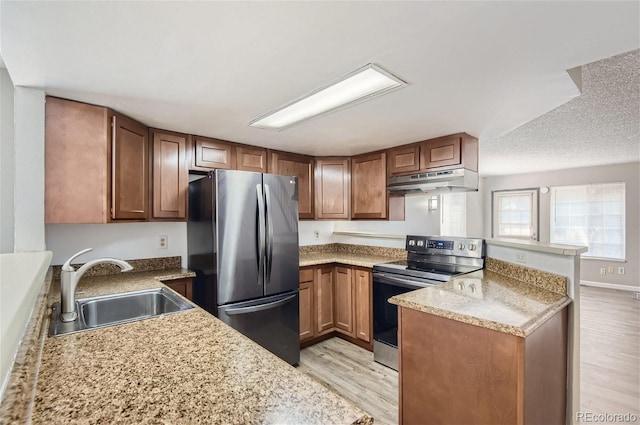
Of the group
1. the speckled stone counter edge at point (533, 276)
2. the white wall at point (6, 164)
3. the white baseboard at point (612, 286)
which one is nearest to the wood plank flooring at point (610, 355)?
the white baseboard at point (612, 286)

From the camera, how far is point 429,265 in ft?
9.43

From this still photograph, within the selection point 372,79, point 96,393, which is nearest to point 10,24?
point 96,393

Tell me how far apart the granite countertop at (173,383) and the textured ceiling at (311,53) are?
1202mm

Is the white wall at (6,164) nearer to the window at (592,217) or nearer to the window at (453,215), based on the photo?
the window at (453,215)

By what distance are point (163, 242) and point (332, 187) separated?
74.1 inches

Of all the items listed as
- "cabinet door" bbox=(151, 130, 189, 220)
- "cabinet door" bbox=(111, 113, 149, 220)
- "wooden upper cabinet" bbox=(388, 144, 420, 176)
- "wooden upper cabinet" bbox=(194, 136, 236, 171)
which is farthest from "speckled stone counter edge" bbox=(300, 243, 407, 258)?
"cabinet door" bbox=(111, 113, 149, 220)

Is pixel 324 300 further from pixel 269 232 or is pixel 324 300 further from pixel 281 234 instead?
pixel 269 232

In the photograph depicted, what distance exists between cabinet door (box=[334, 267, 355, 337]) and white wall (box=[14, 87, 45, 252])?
246cm

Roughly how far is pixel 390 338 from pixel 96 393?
7.78 feet

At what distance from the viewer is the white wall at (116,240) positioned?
2.28 meters

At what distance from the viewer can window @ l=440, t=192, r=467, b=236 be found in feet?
17.0

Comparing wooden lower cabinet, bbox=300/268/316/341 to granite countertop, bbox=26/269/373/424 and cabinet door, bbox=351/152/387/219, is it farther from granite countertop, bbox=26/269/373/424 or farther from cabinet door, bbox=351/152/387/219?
granite countertop, bbox=26/269/373/424

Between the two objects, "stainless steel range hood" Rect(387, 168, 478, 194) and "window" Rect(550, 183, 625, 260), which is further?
"window" Rect(550, 183, 625, 260)

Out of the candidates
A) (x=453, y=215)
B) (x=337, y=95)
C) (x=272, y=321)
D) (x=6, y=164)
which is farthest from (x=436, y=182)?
(x=453, y=215)
